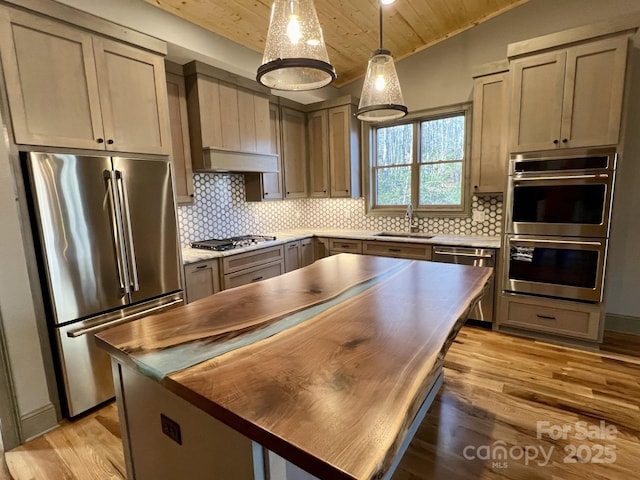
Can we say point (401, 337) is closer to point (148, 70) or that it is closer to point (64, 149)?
point (64, 149)

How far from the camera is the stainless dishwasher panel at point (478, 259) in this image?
10.3ft

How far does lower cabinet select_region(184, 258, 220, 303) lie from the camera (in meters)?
2.77

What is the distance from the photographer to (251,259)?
131 inches

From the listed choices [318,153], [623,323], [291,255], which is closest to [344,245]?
[291,255]

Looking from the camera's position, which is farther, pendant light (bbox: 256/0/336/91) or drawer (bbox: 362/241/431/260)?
drawer (bbox: 362/241/431/260)

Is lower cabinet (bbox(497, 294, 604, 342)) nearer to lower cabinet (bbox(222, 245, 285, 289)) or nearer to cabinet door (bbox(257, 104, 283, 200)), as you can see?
lower cabinet (bbox(222, 245, 285, 289))

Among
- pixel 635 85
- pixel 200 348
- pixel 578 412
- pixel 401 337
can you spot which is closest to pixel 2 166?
pixel 200 348

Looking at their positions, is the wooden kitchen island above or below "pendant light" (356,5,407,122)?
below

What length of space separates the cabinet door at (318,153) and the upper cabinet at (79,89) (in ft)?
7.18

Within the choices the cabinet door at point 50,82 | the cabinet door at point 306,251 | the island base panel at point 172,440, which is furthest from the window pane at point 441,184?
the island base panel at point 172,440

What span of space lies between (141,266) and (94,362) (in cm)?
69

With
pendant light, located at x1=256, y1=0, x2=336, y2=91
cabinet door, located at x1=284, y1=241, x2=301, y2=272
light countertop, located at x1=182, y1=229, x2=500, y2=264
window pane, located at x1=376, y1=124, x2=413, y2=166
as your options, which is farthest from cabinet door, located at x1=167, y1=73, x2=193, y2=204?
window pane, located at x1=376, y1=124, x2=413, y2=166

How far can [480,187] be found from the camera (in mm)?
3365

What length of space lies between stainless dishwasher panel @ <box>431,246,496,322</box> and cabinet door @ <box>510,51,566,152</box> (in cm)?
99
